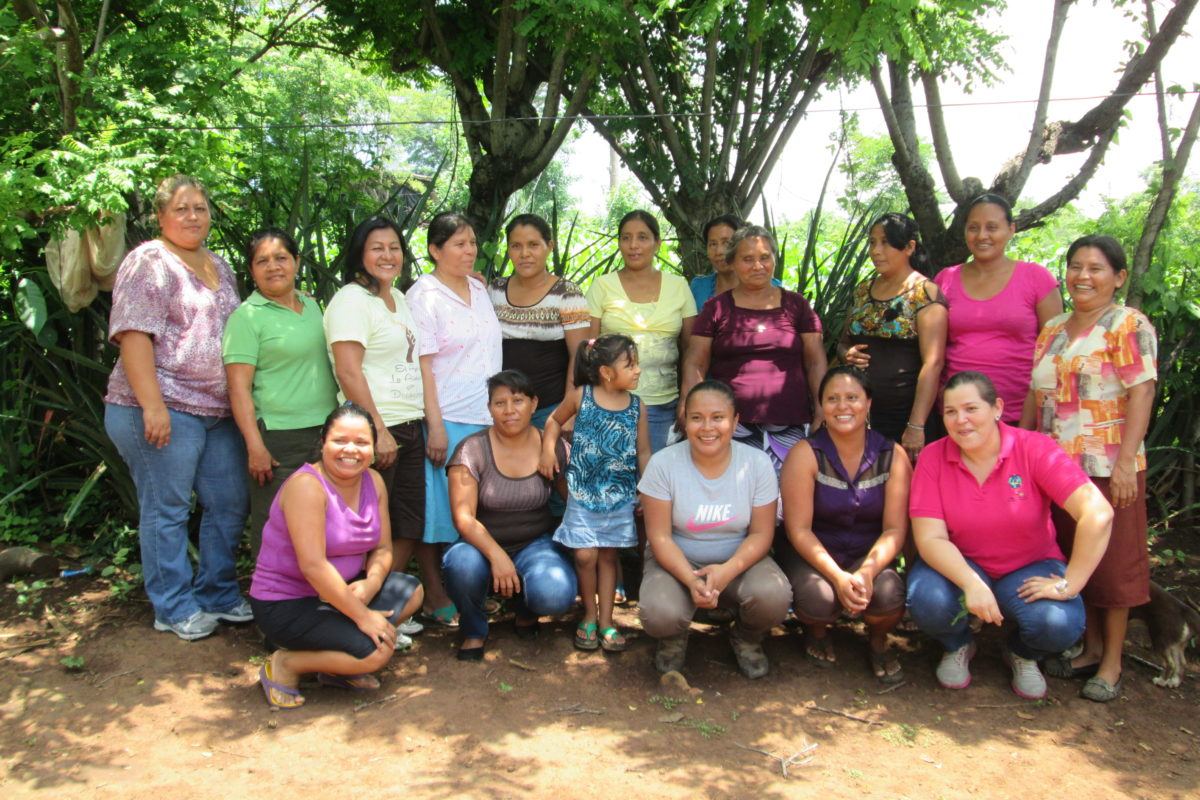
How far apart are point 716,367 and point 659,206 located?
223 centimetres

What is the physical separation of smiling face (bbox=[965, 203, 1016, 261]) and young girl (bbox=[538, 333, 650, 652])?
141 cm

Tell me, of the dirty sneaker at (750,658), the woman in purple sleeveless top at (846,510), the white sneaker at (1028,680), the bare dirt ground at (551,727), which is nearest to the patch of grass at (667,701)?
the bare dirt ground at (551,727)

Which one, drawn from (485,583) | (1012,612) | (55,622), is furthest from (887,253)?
(55,622)

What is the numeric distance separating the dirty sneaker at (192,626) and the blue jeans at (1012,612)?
2708 mm

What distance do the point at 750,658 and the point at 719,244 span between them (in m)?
Answer: 1.86

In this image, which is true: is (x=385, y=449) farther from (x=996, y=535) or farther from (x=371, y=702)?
(x=996, y=535)

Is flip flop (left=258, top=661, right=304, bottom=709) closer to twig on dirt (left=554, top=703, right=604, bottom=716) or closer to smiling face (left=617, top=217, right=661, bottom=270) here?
twig on dirt (left=554, top=703, right=604, bottom=716)

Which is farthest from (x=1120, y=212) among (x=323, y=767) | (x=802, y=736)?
(x=323, y=767)

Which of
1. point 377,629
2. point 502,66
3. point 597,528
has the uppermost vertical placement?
point 502,66

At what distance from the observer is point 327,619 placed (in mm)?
3223

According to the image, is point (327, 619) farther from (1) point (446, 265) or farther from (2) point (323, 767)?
(1) point (446, 265)

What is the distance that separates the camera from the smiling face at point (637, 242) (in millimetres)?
4016

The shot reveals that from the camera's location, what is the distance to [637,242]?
4020 mm

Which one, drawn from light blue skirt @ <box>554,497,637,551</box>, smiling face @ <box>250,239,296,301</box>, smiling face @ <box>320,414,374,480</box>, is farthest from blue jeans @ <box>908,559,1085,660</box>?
smiling face @ <box>250,239,296,301</box>
